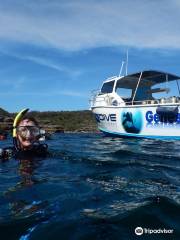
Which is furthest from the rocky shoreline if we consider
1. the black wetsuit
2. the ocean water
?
the ocean water

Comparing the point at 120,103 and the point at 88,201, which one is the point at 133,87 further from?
the point at 88,201

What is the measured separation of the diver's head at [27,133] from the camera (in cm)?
928

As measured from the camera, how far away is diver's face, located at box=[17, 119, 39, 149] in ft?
30.5

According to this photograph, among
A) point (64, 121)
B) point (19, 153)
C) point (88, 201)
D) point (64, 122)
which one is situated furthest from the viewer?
point (64, 121)

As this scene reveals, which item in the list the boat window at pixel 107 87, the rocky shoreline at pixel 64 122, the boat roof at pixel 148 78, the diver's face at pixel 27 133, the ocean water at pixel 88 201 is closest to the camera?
the ocean water at pixel 88 201

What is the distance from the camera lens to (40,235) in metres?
4.14

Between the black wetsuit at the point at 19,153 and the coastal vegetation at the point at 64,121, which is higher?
the coastal vegetation at the point at 64,121

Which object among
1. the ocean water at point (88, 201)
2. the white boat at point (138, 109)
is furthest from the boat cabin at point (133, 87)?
the ocean water at point (88, 201)

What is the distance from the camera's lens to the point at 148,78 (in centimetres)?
2448

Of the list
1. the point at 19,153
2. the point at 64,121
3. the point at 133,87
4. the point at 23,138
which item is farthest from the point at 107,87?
the point at 64,121

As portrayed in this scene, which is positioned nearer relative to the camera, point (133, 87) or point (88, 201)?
point (88, 201)

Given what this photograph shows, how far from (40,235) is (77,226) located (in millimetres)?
446

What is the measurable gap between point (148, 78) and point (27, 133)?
16235 millimetres

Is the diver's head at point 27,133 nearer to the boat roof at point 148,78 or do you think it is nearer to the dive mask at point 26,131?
the dive mask at point 26,131
